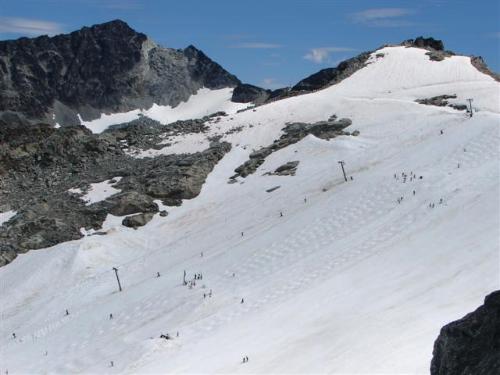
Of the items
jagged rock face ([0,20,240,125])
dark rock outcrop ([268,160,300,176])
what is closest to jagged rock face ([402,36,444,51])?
dark rock outcrop ([268,160,300,176])

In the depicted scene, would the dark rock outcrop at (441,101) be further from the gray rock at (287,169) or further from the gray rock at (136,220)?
the gray rock at (136,220)

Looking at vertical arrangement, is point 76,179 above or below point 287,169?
above

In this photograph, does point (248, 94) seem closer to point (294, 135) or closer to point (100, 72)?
point (100, 72)

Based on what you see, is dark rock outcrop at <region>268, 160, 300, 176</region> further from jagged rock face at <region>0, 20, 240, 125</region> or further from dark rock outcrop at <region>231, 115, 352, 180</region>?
jagged rock face at <region>0, 20, 240, 125</region>

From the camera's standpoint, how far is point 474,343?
8156 mm

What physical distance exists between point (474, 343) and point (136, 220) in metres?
29.7

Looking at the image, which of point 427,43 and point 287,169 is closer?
point 287,169

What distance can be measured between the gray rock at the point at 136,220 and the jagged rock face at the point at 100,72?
111 metres

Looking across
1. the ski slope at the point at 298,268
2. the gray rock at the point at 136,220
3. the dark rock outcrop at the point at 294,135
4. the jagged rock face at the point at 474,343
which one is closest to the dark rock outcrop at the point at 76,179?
the gray rock at the point at 136,220

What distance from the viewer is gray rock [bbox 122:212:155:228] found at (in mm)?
36125

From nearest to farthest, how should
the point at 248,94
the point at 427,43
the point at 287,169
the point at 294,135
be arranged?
the point at 287,169 → the point at 294,135 → the point at 427,43 → the point at 248,94

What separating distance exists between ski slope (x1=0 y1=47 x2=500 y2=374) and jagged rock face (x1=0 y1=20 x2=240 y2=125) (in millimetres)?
112456

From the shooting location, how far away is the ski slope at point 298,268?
16.9 metres

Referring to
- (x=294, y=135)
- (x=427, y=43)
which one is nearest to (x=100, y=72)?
(x=427, y=43)
